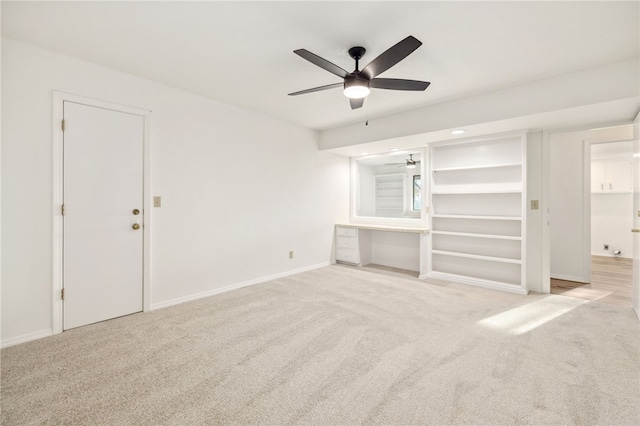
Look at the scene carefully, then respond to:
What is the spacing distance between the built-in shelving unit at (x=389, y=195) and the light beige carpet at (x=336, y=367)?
239 cm

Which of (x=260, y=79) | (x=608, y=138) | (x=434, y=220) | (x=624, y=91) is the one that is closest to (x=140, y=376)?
(x=260, y=79)

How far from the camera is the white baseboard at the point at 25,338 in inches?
93.8

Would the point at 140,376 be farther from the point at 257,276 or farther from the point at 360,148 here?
the point at 360,148

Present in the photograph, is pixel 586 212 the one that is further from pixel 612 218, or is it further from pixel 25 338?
pixel 25 338

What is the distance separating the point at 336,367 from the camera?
2051 mm

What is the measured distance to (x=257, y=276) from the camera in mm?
4281

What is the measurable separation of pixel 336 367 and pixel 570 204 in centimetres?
471

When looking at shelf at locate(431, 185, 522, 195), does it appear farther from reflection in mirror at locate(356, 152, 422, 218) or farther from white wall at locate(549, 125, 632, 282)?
white wall at locate(549, 125, 632, 282)

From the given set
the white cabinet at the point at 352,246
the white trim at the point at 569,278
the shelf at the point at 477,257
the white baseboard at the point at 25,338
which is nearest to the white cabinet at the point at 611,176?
the white trim at the point at 569,278

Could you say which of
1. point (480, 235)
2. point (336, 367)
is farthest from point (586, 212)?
point (336, 367)

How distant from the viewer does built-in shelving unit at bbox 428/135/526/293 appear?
3.95m

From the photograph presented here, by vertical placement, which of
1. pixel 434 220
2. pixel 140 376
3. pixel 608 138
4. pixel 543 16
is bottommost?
pixel 140 376

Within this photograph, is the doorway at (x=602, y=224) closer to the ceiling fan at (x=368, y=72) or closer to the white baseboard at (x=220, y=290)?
the ceiling fan at (x=368, y=72)

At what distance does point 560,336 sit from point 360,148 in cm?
363
